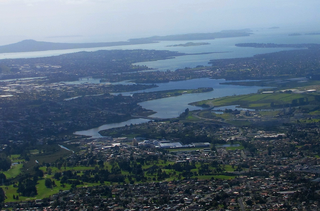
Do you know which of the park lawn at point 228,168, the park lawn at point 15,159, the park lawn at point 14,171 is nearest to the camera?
the park lawn at point 228,168

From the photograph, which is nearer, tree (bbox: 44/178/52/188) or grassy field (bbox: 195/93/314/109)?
tree (bbox: 44/178/52/188)

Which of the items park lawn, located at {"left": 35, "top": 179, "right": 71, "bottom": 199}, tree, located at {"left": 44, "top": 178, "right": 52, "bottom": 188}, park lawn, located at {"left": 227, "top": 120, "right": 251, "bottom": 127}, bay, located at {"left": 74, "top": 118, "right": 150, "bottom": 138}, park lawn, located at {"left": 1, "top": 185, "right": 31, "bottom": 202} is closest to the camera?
park lawn, located at {"left": 1, "top": 185, "right": 31, "bottom": 202}

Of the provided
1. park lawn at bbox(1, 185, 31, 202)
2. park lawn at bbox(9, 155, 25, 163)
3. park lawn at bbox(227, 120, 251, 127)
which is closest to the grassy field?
park lawn at bbox(227, 120, 251, 127)

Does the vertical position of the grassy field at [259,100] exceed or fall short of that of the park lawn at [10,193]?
it exceeds it

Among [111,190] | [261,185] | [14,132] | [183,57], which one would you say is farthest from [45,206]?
[183,57]

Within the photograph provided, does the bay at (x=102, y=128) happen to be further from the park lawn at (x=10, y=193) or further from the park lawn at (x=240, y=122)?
the park lawn at (x=10, y=193)

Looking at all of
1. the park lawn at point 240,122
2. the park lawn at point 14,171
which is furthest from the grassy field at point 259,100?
the park lawn at point 14,171

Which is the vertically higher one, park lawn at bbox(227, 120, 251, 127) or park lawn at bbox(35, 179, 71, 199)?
park lawn at bbox(227, 120, 251, 127)

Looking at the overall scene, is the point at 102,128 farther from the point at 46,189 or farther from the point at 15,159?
the point at 46,189

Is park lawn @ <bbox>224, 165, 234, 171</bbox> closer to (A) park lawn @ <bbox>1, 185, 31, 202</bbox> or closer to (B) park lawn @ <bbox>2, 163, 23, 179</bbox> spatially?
(A) park lawn @ <bbox>1, 185, 31, 202</bbox>

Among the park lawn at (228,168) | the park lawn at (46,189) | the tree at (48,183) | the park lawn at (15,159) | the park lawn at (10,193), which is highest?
the park lawn at (228,168)
